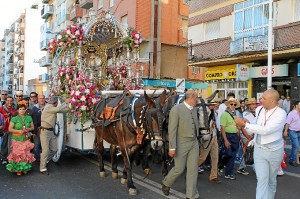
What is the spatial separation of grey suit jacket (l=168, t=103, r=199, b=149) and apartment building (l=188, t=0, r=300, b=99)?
12009 millimetres

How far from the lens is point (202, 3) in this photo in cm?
2347

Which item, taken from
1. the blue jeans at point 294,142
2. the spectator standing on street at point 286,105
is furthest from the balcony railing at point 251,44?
the blue jeans at point 294,142

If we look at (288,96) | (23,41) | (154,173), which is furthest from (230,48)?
(23,41)

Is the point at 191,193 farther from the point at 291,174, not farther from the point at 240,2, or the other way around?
the point at 240,2

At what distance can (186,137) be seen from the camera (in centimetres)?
648

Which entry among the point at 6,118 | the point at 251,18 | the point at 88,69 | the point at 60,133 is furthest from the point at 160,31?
the point at 60,133

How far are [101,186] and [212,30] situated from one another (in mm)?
16994

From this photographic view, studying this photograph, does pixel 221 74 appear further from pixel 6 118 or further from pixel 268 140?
pixel 268 140

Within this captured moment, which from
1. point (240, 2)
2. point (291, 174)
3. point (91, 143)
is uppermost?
point (240, 2)

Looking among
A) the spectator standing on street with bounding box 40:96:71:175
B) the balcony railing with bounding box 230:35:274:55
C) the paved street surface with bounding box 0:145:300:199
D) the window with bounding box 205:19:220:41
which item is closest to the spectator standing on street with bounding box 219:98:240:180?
the paved street surface with bounding box 0:145:300:199

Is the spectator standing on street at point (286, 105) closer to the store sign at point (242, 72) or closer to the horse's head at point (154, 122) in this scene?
the store sign at point (242, 72)

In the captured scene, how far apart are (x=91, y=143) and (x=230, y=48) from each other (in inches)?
498

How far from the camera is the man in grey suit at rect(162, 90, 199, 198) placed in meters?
6.43

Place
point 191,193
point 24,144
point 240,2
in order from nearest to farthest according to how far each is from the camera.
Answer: point 191,193 → point 24,144 → point 240,2
